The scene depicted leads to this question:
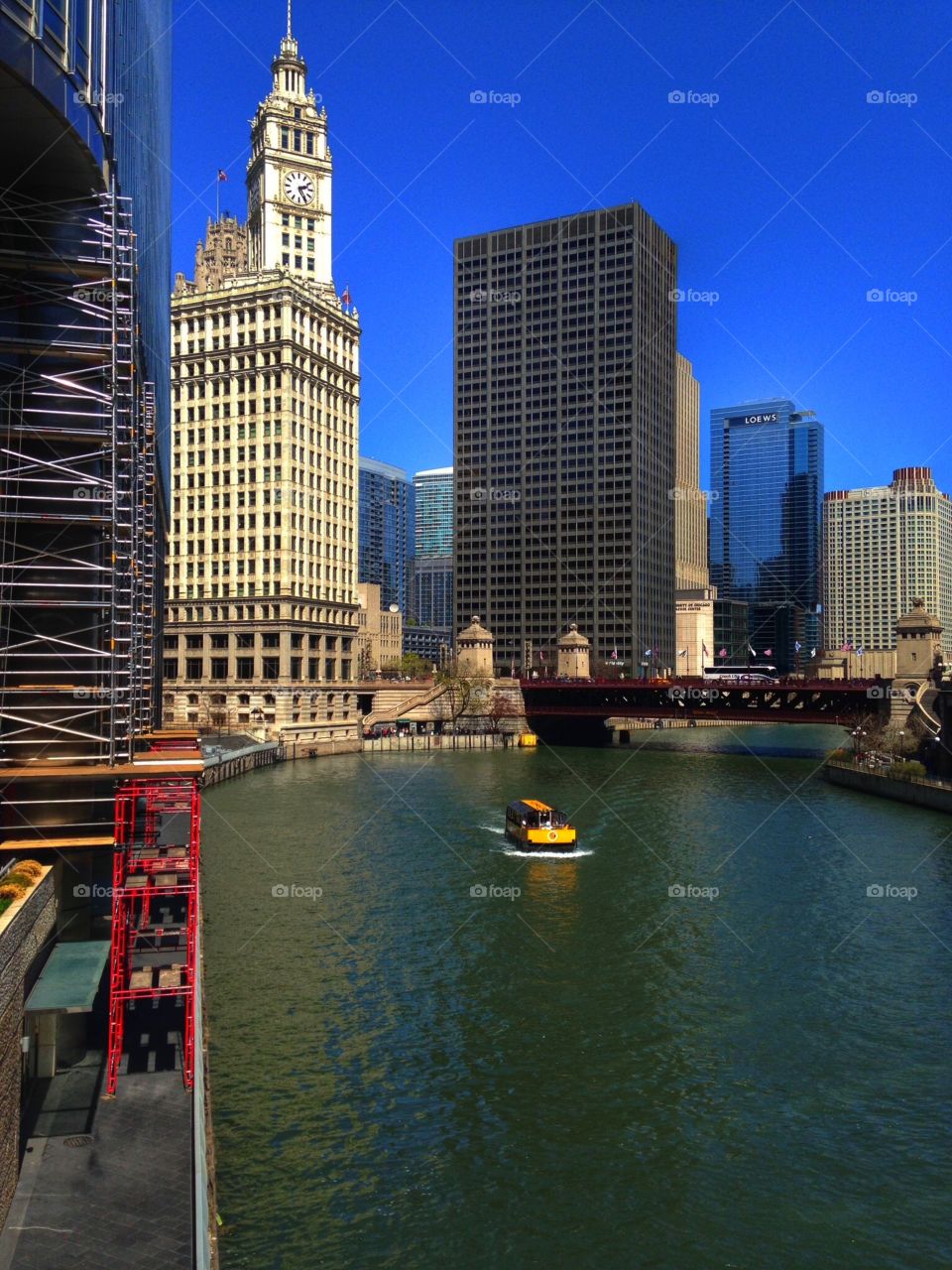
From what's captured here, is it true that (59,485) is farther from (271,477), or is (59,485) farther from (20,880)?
(271,477)

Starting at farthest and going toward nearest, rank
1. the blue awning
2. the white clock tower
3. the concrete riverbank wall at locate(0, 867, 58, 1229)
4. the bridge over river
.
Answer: the white clock tower < the bridge over river < the blue awning < the concrete riverbank wall at locate(0, 867, 58, 1229)

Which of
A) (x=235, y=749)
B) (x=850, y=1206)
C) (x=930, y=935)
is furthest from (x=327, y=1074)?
(x=235, y=749)

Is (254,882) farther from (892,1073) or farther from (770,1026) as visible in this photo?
(892,1073)

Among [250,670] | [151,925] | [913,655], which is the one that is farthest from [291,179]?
[151,925]

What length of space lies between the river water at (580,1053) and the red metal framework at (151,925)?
197cm

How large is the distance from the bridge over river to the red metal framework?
67.1m

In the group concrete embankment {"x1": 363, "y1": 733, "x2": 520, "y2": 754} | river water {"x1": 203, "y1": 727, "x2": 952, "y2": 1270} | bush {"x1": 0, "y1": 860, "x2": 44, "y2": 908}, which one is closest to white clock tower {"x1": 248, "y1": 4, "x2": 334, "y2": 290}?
concrete embankment {"x1": 363, "y1": 733, "x2": 520, "y2": 754}

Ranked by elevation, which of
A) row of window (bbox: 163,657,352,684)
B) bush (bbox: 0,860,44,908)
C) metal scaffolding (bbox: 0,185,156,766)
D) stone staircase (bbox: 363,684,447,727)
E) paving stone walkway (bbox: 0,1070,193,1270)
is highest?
metal scaffolding (bbox: 0,185,156,766)

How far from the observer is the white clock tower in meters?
112

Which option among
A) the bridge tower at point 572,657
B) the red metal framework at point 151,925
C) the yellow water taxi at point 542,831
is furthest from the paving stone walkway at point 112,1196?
the bridge tower at point 572,657

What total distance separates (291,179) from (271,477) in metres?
36.0

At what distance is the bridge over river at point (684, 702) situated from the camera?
9231 centimetres

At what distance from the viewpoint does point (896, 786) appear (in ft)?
217

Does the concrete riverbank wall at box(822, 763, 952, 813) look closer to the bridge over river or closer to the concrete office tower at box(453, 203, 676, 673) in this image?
the bridge over river
